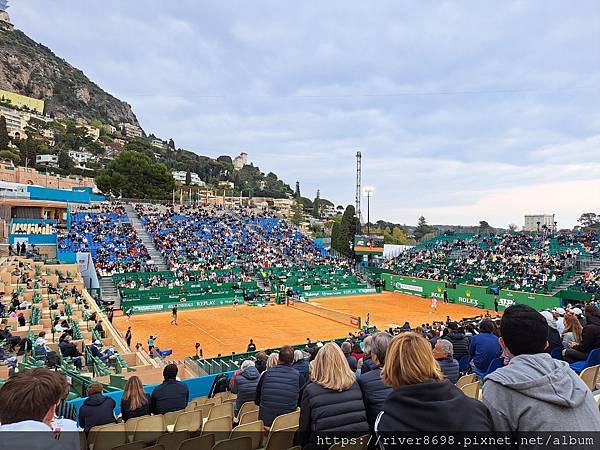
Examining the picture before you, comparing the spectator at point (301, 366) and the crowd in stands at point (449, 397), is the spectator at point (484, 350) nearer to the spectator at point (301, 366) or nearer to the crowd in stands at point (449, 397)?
the spectator at point (301, 366)

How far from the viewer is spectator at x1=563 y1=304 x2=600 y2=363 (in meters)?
5.45

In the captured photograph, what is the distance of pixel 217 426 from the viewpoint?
472 cm

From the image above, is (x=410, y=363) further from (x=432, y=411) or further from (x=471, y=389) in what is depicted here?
(x=471, y=389)

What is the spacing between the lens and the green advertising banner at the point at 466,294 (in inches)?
1140

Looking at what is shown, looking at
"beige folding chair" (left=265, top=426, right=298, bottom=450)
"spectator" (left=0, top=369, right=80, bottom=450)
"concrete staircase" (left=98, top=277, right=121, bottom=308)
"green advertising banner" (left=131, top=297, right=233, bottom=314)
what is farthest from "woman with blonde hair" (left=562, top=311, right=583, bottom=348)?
"concrete staircase" (left=98, top=277, right=121, bottom=308)

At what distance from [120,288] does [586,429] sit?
30357 millimetres

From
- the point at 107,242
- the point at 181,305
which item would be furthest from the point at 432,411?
the point at 107,242

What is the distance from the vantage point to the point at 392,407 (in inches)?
84.0

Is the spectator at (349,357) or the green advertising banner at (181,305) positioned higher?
the spectator at (349,357)

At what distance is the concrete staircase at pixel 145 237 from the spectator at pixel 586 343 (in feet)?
107

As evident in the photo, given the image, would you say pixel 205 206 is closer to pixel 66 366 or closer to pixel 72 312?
pixel 72 312

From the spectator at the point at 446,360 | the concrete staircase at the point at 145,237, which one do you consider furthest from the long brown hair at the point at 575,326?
the concrete staircase at the point at 145,237

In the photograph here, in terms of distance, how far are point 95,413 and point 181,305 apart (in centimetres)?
2546

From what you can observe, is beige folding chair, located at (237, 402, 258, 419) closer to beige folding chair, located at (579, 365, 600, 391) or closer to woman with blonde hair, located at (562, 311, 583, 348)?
beige folding chair, located at (579, 365, 600, 391)
